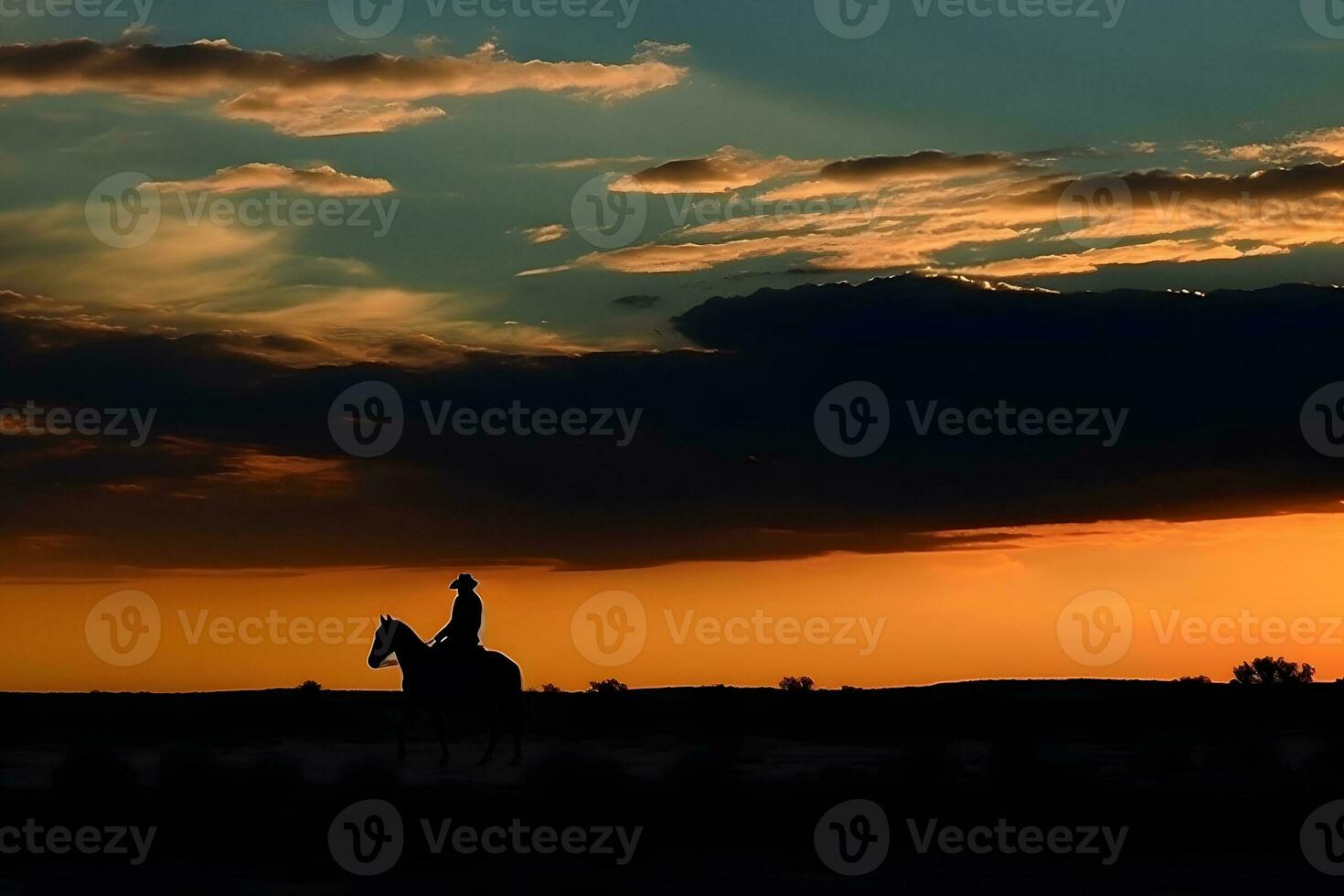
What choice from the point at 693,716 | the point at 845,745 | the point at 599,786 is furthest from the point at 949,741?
the point at 599,786

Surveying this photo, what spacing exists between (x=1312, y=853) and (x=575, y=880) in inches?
399

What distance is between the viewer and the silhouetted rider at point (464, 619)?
31.0m

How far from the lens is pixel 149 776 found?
3102 cm

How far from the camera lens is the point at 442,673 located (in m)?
31.9
